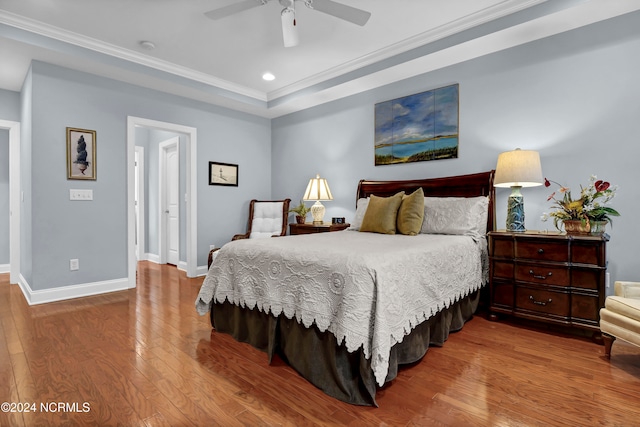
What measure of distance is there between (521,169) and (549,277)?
2.93ft

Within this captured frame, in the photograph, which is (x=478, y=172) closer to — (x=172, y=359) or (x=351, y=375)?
(x=351, y=375)

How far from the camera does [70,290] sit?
12.0 ft

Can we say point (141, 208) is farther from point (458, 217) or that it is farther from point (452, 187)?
point (458, 217)

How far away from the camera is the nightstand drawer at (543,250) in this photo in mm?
2525

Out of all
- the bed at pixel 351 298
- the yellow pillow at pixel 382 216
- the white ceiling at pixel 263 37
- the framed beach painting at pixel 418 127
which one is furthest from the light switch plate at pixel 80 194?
the framed beach painting at pixel 418 127

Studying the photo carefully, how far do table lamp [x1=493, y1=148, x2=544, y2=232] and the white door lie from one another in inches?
182

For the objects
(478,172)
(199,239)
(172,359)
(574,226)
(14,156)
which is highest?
(14,156)

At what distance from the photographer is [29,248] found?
11.8 ft

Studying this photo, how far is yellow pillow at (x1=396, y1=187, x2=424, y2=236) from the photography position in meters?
3.02

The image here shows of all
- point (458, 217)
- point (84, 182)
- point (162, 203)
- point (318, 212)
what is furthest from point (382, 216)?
point (162, 203)

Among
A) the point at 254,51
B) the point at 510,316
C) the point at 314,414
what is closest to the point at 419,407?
the point at 314,414

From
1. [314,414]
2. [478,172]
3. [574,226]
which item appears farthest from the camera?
[478,172]

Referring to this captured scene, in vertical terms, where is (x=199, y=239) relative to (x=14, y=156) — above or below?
below

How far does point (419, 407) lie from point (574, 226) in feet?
6.38
